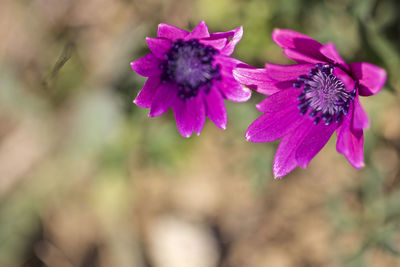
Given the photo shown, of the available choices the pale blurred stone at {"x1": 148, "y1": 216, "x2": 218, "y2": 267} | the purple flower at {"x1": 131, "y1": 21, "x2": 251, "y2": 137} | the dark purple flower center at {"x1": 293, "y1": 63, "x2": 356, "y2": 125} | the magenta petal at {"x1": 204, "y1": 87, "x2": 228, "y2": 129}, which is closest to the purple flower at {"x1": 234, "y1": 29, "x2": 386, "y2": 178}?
the dark purple flower center at {"x1": 293, "y1": 63, "x2": 356, "y2": 125}

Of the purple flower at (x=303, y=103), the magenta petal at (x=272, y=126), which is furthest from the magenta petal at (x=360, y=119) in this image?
the magenta petal at (x=272, y=126)

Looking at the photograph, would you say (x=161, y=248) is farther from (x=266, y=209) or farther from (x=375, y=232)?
(x=375, y=232)

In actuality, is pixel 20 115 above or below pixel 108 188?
above

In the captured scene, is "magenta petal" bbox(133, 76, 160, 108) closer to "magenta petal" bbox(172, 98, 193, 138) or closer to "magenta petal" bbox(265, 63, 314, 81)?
"magenta petal" bbox(172, 98, 193, 138)

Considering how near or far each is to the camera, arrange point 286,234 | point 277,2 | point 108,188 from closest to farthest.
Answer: point 277,2, point 286,234, point 108,188

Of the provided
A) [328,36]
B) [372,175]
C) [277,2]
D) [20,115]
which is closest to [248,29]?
[277,2]
